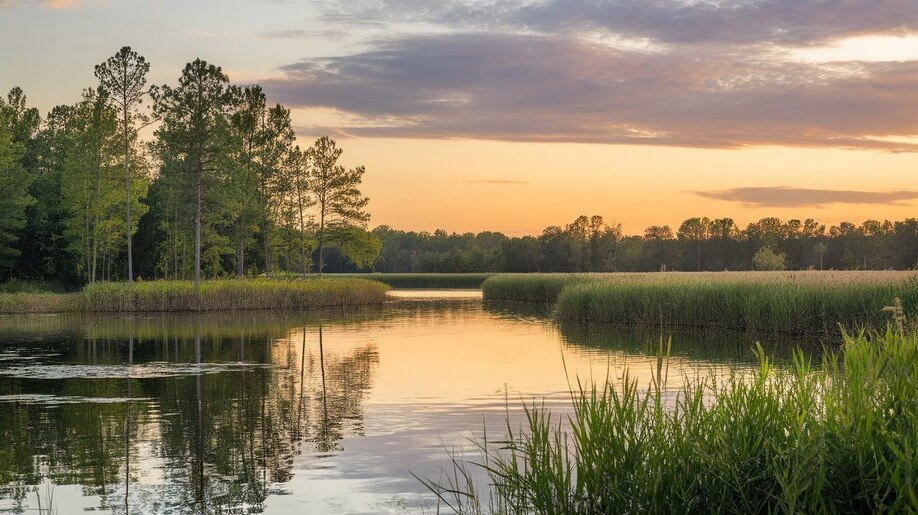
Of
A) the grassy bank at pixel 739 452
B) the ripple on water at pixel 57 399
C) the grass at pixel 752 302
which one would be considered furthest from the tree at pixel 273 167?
the grassy bank at pixel 739 452

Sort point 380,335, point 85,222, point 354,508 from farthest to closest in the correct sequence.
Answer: point 85,222
point 380,335
point 354,508

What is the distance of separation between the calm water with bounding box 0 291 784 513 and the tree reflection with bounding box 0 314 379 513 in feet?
0.13

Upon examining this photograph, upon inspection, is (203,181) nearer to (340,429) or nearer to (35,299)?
(35,299)

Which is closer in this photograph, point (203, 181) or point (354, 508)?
point (354, 508)

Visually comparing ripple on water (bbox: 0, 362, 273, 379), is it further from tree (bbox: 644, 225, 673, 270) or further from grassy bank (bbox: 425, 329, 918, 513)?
tree (bbox: 644, 225, 673, 270)

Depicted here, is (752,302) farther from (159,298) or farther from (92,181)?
(92,181)

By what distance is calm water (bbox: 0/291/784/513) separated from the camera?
34.8ft

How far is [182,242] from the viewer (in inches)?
2798

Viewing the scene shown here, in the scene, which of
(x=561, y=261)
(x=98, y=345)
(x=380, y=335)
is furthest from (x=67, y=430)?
(x=561, y=261)

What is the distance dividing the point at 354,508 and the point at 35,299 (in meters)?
45.8

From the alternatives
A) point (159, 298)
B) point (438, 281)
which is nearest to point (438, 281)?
point (438, 281)

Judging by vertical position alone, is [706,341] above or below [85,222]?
below

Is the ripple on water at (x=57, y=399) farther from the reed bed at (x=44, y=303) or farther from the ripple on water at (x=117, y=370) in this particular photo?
the reed bed at (x=44, y=303)

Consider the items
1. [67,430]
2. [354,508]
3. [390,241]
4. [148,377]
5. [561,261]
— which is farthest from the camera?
[390,241]
